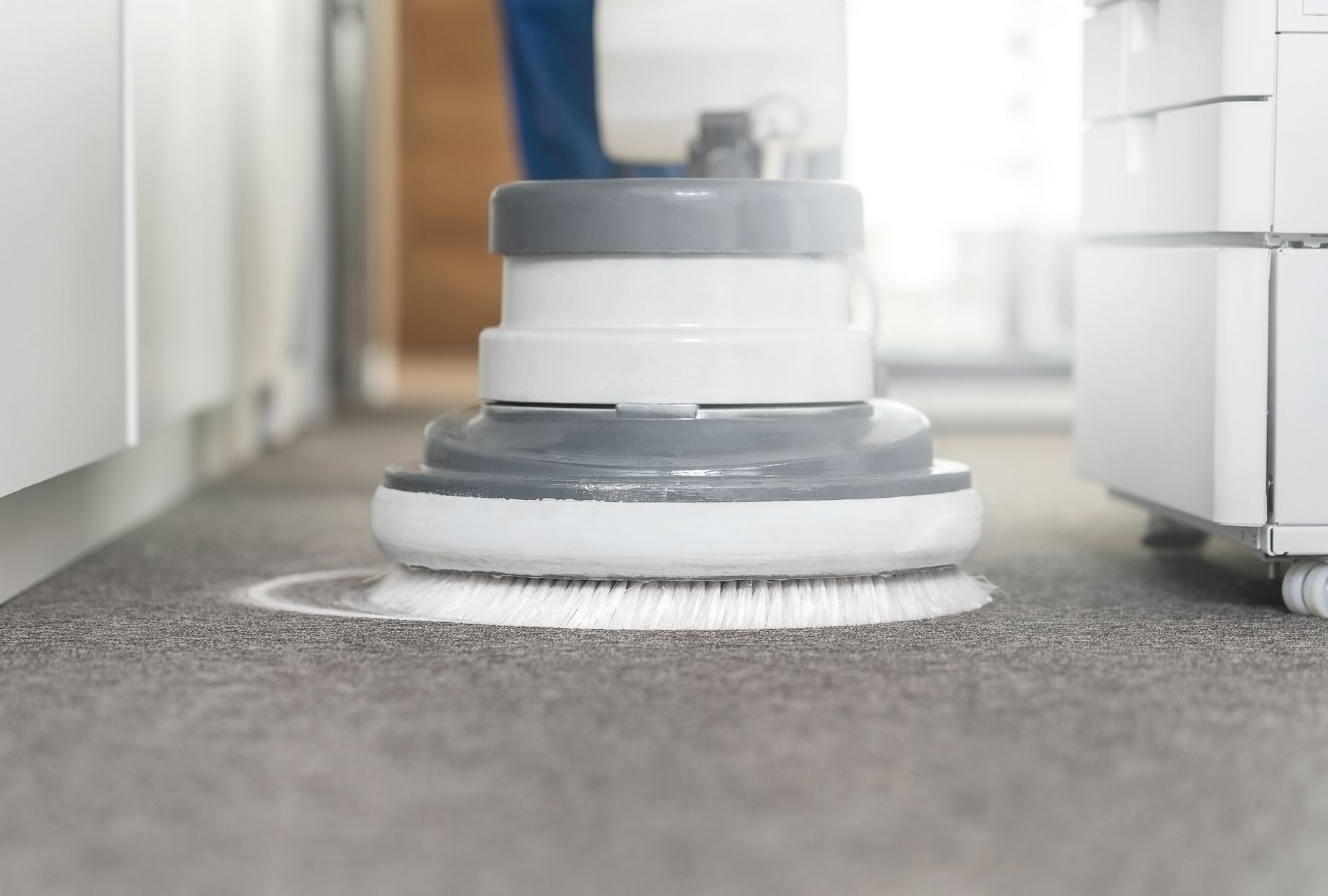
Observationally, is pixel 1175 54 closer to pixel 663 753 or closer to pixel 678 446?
pixel 678 446

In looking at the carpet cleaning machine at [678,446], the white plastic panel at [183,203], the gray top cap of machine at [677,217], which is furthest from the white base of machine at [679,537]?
the white plastic panel at [183,203]

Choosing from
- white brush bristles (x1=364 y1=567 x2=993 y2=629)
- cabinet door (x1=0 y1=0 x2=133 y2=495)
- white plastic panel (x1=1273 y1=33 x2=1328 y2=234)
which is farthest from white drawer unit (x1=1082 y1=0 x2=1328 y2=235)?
cabinet door (x1=0 y1=0 x2=133 y2=495)

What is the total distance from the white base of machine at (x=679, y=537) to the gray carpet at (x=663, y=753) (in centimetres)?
5

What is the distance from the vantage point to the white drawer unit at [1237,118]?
105 cm

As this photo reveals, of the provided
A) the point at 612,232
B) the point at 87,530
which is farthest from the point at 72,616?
the point at 612,232

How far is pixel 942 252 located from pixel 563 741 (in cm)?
353

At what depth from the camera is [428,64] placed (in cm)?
519

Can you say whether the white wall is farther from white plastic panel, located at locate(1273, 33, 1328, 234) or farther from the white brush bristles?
white plastic panel, located at locate(1273, 33, 1328, 234)

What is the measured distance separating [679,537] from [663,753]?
0.97 feet

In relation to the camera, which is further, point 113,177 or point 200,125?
point 200,125

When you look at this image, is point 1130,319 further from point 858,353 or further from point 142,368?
point 142,368

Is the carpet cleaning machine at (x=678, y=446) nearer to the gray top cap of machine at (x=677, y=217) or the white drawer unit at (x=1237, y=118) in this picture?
the gray top cap of machine at (x=677, y=217)

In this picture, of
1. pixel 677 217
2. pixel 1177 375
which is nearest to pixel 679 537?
pixel 677 217

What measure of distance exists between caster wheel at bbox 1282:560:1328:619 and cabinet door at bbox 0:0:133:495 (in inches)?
34.9
